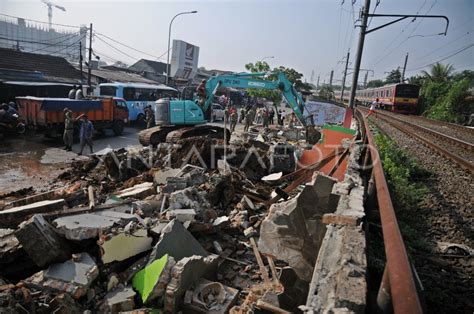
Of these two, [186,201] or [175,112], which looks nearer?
[186,201]

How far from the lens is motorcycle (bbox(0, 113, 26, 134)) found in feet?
45.5

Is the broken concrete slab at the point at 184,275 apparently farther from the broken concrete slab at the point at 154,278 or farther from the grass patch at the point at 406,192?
the grass patch at the point at 406,192

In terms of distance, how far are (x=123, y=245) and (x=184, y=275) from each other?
1.02m

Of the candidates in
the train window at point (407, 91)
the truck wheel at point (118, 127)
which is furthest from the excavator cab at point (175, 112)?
the train window at point (407, 91)

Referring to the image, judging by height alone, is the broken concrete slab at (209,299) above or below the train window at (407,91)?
below

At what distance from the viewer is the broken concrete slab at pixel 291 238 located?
3.64 metres

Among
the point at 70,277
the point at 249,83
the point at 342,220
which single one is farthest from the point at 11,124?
the point at 342,220

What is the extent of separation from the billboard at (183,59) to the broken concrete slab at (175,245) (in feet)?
112

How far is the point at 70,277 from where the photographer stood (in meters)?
3.81

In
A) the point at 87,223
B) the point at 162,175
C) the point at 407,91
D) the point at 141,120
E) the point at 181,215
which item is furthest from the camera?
the point at 407,91

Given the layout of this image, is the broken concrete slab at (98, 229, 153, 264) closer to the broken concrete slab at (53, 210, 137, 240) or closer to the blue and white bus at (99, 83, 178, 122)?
the broken concrete slab at (53, 210, 137, 240)

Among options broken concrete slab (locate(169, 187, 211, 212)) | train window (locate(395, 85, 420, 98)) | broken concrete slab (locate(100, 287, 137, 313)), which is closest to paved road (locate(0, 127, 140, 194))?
broken concrete slab (locate(169, 187, 211, 212))

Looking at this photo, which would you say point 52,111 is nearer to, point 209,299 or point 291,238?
point 209,299

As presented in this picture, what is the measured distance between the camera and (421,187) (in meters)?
6.97
